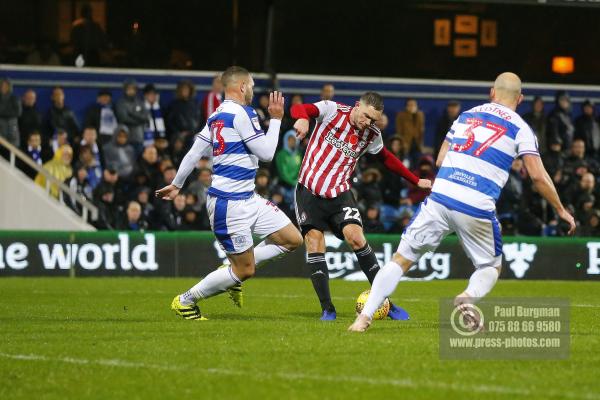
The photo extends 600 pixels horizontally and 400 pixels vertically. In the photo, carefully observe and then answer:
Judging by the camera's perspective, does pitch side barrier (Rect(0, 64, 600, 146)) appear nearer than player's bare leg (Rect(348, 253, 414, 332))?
No

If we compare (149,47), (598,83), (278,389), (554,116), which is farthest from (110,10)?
(278,389)

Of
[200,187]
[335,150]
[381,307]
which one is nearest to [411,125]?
[200,187]

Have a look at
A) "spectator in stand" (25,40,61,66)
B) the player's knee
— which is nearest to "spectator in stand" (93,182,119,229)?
"spectator in stand" (25,40,61,66)

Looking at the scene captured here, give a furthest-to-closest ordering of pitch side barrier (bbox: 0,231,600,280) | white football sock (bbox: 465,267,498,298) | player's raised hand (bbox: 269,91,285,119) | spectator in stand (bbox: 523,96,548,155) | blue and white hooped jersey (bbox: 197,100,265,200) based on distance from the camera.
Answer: spectator in stand (bbox: 523,96,548,155), pitch side barrier (bbox: 0,231,600,280), blue and white hooped jersey (bbox: 197,100,265,200), player's raised hand (bbox: 269,91,285,119), white football sock (bbox: 465,267,498,298)

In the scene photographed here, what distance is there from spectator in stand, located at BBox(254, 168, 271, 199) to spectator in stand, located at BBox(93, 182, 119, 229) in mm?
2410

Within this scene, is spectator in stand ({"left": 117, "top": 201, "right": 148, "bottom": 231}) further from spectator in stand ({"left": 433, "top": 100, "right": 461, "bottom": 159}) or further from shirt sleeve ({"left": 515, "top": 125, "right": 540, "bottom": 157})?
shirt sleeve ({"left": 515, "top": 125, "right": 540, "bottom": 157})

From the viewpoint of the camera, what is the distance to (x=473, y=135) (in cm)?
1029

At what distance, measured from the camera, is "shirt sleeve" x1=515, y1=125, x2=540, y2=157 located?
33.3ft

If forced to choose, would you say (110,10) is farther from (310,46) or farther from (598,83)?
(598,83)

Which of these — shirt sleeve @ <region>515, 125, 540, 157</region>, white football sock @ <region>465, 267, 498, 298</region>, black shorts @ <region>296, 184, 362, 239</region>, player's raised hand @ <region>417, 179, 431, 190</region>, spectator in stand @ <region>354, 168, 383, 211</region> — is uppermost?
shirt sleeve @ <region>515, 125, 540, 157</region>

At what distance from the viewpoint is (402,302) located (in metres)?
15.5

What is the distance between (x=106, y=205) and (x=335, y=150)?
10.2 m

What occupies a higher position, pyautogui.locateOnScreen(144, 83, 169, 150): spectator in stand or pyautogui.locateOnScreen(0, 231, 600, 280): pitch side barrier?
pyautogui.locateOnScreen(144, 83, 169, 150): spectator in stand

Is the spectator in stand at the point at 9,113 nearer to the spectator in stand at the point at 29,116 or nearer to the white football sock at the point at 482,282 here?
the spectator in stand at the point at 29,116
